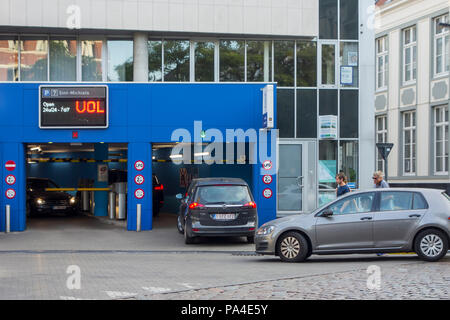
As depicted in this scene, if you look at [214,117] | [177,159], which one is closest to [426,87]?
[177,159]

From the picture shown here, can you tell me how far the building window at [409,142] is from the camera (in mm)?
39438

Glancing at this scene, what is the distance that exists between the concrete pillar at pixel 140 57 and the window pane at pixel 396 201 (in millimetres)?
12348

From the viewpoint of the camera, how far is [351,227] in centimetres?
1433

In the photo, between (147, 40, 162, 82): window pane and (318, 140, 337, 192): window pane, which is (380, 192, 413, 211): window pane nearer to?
(318, 140, 337, 192): window pane

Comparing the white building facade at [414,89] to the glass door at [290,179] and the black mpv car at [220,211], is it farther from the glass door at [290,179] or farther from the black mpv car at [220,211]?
the black mpv car at [220,211]

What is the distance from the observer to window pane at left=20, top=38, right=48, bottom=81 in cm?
2472

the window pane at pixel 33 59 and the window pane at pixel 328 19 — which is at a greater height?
the window pane at pixel 328 19

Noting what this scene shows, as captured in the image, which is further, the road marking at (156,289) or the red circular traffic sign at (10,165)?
the red circular traffic sign at (10,165)

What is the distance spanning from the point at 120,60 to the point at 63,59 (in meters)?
1.90

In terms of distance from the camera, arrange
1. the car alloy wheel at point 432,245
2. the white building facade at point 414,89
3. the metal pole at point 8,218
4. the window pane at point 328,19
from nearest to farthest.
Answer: the car alloy wheel at point 432,245 < the metal pole at point 8,218 < the window pane at point 328,19 < the white building facade at point 414,89

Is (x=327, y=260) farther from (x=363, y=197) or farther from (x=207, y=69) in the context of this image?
(x=207, y=69)

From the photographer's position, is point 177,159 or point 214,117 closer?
point 214,117

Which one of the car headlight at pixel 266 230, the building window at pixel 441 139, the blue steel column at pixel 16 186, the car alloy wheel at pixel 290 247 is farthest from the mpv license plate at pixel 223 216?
the building window at pixel 441 139
